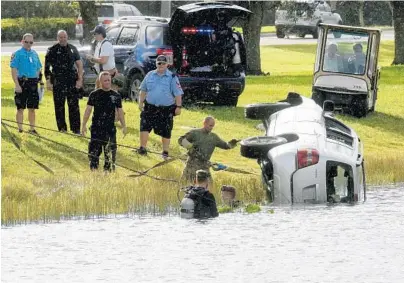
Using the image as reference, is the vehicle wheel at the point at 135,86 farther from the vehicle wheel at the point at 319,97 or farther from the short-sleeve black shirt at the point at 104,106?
the short-sleeve black shirt at the point at 104,106

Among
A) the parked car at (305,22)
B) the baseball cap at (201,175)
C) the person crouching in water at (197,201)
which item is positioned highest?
the baseball cap at (201,175)

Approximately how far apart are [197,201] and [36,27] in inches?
1543

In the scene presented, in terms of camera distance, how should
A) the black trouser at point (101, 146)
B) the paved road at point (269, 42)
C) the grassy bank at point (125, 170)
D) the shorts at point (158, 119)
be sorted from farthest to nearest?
the paved road at point (269, 42) < the shorts at point (158, 119) < the black trouser at point (101, 146) < the grassy bank at point (125, 170)

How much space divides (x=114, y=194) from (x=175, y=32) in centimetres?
909

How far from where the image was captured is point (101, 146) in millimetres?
23328

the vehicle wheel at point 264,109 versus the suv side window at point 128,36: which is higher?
the suv side window at point 128,36

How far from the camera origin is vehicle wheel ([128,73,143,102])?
30.7 metres

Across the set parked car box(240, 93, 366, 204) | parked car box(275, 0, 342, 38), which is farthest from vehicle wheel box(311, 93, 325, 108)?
parked car box(275, 0, 342, 38)

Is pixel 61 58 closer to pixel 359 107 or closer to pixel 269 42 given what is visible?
pixel 359 107

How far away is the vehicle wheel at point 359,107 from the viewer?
31.7 metres

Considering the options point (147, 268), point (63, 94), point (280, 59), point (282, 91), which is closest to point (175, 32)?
point (63, 94)

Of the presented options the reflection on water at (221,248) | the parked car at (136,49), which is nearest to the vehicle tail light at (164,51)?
the parked car at (136,49)

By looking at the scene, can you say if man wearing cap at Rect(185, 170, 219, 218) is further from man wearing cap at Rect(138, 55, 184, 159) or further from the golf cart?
the golf cart

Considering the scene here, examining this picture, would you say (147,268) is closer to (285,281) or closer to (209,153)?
(285,281)
